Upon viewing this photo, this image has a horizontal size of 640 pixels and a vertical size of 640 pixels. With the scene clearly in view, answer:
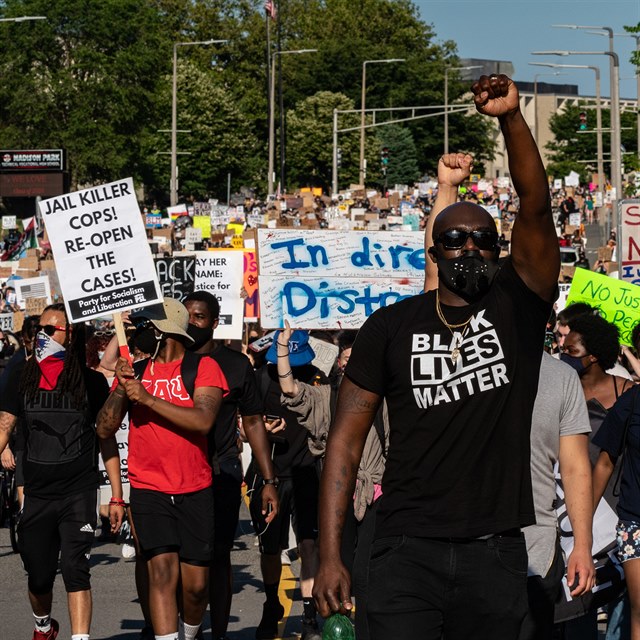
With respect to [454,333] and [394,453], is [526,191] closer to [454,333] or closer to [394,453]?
[454,333]

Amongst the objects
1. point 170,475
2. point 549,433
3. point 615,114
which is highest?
point 615,114

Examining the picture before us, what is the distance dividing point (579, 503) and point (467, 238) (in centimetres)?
152

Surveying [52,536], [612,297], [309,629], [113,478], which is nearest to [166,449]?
[113,478]

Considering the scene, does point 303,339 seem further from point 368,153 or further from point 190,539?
point 368,153

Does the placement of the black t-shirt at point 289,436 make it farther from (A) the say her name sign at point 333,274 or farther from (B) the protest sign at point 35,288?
(B) the protest sign at point 35,288

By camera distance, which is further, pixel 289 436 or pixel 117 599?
pixel 117 599

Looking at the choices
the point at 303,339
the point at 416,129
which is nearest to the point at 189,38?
the point at 416,129

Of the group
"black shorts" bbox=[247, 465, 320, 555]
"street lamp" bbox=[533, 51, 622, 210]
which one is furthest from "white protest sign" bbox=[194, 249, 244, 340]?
"street lamp" bbox=[533, 51, 622, 210]

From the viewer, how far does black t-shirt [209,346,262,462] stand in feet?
24.5

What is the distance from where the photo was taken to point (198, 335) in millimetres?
7750

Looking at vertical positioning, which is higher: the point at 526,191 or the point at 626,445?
the point at 526,191

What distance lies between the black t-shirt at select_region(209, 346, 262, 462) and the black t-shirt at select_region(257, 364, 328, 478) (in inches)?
37.5

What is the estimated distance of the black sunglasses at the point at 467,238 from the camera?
13.4 ft

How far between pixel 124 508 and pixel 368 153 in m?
82.9
